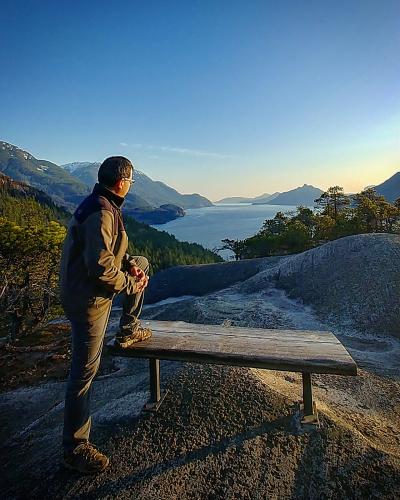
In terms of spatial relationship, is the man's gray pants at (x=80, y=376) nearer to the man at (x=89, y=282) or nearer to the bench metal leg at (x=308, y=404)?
the man at (x=89, y=282)

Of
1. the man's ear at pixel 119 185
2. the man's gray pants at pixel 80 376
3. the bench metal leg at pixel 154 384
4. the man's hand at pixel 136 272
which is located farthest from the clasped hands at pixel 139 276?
the bench metal leg at pixel 154 384

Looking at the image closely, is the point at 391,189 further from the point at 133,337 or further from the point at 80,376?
the point at 80,376

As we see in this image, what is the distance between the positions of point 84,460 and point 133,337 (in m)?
1.25

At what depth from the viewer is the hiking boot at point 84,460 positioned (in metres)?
3.34

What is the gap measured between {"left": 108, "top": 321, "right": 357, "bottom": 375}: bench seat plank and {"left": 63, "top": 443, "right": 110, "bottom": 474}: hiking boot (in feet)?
3.17

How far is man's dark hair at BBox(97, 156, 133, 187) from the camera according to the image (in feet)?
10.8

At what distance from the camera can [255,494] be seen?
3178mm

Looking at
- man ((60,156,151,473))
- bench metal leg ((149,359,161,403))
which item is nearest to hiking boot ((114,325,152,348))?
bench metal leg ((149,359,161,403))

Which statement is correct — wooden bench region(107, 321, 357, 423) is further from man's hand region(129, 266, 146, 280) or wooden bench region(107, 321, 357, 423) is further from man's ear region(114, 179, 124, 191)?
man's ear region(114, 179, 124, 191)

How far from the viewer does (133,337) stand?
13.3 ft

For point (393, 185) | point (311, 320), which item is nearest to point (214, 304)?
point (311, 320)

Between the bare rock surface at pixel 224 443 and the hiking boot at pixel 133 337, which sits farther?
the hiking boot at pixel 133 337

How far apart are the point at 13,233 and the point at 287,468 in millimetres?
16664

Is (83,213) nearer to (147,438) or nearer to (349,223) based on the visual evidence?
(147,438)
